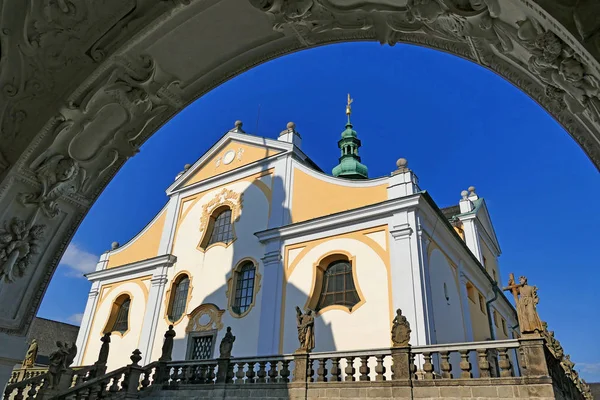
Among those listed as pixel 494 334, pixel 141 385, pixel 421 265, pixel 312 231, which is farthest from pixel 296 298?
pixel 494 334

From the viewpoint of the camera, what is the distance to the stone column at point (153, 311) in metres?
19.1

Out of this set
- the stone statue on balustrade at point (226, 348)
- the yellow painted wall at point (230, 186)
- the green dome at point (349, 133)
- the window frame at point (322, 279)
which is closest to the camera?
the stone statue on balustrade at point (226, 348)

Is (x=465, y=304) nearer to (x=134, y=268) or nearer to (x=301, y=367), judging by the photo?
(x=301, y=367)

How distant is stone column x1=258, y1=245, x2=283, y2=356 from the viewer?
15.7m

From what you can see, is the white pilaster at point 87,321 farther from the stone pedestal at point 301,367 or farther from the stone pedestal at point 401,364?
the stone pedestal at point 401,364

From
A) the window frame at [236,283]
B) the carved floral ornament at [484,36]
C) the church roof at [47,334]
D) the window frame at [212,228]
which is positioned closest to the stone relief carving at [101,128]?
the carved floral ornament at [484,36]

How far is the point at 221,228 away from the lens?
20656 mm

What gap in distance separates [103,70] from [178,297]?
18.4 metres

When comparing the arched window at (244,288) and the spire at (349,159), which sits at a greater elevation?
the spire at (349,159)

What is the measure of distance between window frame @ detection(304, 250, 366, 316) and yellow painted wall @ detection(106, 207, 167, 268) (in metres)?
10.2

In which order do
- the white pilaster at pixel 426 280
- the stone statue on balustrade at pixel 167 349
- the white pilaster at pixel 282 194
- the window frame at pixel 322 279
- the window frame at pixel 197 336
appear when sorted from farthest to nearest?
the white pilaster at pixel 282 194
the window frame at pixel 197 336
the window frame at pixel 322 279
the stone statue on balustrade at pixel 167 349
the white pilaster at pixel 426 280

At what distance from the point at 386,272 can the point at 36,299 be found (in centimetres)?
1241

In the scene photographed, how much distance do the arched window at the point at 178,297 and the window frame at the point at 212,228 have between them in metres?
1.74

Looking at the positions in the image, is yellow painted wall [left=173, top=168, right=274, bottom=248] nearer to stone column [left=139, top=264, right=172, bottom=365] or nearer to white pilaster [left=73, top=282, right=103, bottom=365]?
stone column [left=139, top=264, right=172, bottom=365]
